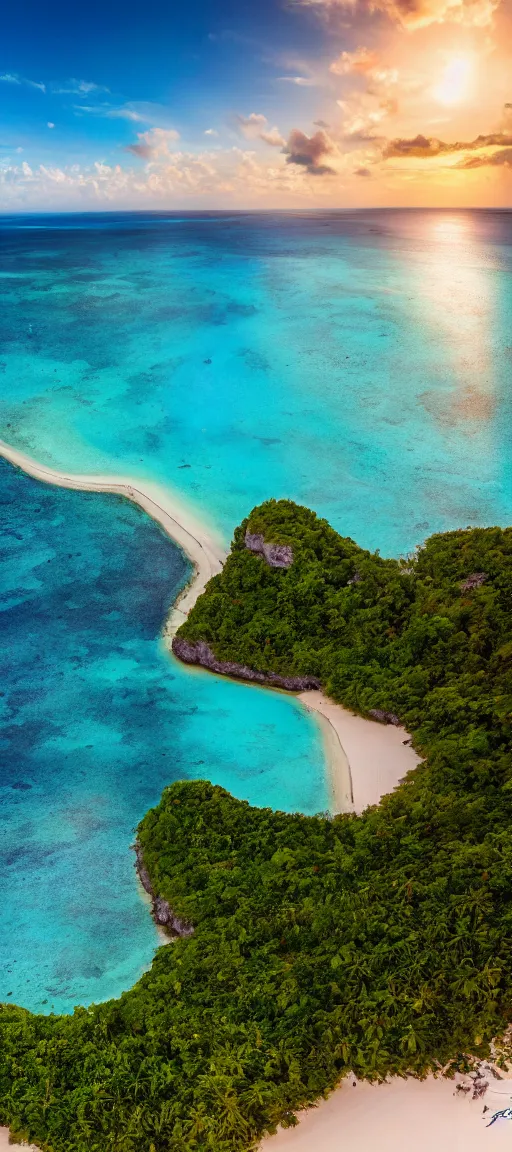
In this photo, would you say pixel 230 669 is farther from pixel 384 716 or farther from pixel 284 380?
pixel 284 380

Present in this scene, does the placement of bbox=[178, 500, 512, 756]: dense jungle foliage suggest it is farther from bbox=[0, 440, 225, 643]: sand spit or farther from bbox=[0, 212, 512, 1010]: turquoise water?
bbox=[0, 440, 225, 643]: sand spit

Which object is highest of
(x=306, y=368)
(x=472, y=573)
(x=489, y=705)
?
(x=306, y=368)

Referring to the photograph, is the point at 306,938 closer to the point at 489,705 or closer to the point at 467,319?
the point at 489,705

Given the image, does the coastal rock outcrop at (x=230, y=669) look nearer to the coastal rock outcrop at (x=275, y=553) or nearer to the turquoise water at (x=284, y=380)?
the coastal rock outcrop at (x=275, y=553)

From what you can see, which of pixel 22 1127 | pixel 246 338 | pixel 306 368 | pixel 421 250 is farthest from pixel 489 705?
pixel 421 250

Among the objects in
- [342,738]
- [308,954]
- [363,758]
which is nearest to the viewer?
[308,954]

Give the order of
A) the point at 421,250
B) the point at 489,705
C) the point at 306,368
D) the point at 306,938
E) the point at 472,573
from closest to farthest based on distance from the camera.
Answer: the point at 306,938, the point at 489,705, the point at 472,573, the point at 306,368, the point at 421,250

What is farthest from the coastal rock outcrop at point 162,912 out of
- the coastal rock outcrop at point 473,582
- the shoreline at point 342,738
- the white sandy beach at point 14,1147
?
the coastal rock outcrop at point 473,582

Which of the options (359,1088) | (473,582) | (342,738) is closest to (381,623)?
(473,582)
